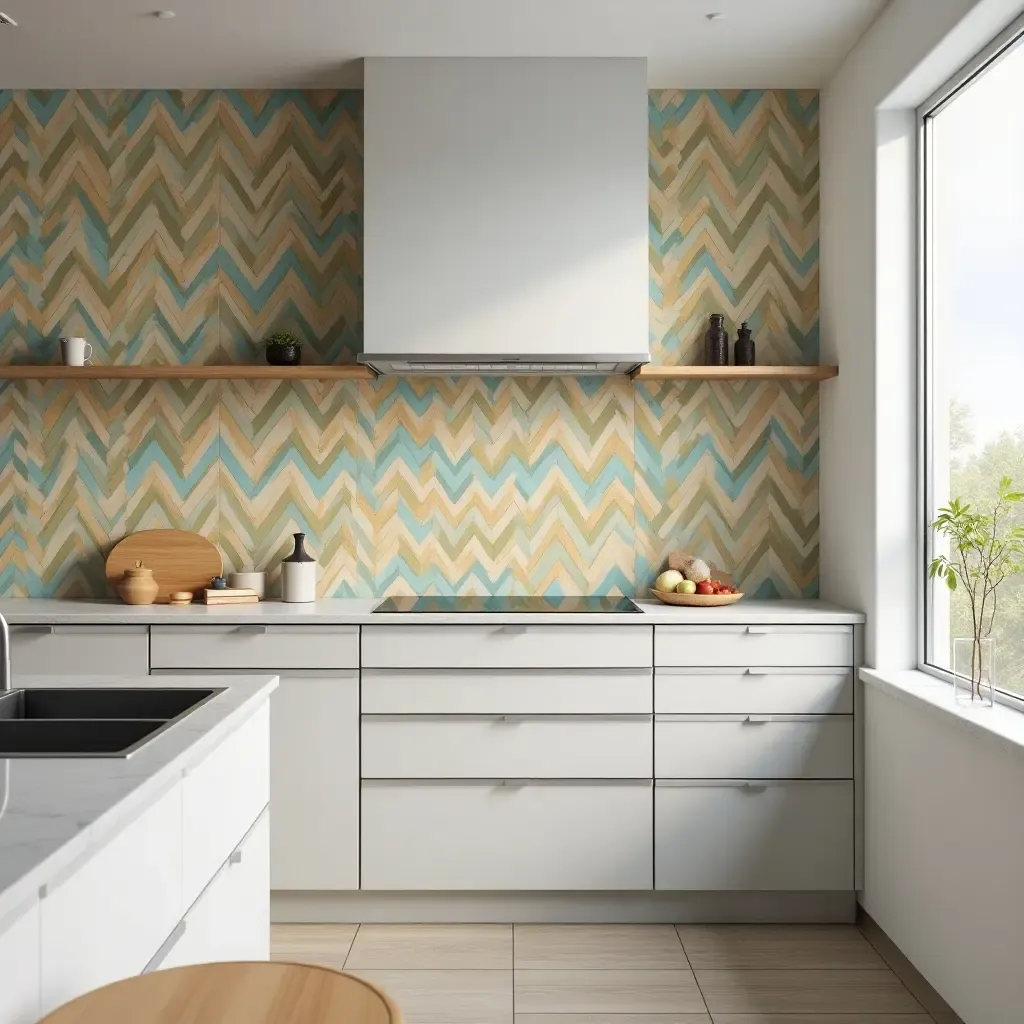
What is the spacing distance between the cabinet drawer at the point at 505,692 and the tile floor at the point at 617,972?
67 centimetres

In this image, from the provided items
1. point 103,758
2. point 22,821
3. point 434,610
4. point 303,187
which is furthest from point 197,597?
point 22,821

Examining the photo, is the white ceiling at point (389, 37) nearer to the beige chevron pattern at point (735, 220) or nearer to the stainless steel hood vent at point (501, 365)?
the beige chevron pattern at point (735, 220)

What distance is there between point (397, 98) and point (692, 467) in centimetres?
158

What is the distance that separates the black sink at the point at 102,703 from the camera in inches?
79.1

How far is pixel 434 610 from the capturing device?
333 cm

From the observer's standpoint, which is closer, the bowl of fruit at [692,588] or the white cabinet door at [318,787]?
the white cabinet door at [318,787]

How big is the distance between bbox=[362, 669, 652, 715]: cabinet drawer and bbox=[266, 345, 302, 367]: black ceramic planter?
3.66ft

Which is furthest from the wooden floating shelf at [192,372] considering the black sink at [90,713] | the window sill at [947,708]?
the window sill at [947,708]

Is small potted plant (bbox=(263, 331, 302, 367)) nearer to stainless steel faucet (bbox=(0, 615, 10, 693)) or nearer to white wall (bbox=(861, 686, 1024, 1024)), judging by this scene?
stainless steel faucet (bbox=(0, 615, 10, 693))

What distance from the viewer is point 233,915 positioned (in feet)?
6.44

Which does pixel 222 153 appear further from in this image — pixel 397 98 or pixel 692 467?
pixel 692 467

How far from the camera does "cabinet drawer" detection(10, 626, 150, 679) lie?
326cm

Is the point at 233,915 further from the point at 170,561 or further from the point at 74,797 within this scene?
the point at 170,561

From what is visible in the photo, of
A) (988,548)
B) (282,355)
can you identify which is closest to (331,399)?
(282,355)
